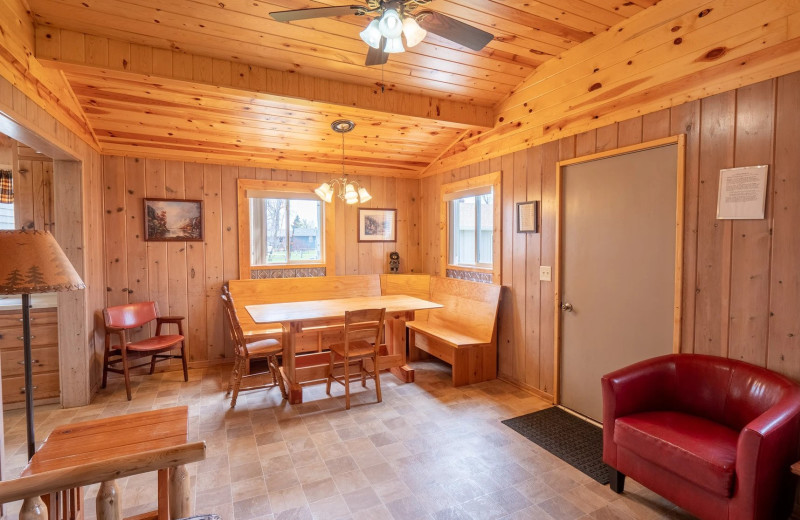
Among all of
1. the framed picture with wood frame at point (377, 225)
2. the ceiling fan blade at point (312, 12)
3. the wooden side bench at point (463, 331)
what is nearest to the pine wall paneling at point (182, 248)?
the framed picture with wood frame at point (377, 225)

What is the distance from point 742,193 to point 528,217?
5.43 ft

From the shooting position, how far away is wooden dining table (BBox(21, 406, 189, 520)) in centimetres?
152

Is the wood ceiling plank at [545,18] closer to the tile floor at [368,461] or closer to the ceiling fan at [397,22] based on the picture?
the ceiling fan at [397,22]

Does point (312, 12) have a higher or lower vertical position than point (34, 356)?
higher

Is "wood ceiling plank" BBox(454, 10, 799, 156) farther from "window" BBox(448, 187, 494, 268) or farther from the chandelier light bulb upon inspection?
the chandelier light bulb

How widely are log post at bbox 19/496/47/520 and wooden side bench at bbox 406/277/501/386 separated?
10.6 feet

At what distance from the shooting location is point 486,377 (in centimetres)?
413

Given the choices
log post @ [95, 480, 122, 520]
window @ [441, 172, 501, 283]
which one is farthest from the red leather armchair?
log post @ [95, 480, 122, 520]

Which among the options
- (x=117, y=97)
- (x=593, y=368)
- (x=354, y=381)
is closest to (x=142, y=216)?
(x=117, y=97)

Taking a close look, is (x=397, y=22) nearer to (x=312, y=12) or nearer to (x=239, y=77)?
(x=312, y=12)

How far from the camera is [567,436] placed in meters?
2.95

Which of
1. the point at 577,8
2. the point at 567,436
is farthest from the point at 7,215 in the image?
the point at 567,436

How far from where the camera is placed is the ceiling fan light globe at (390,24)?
1742 mm

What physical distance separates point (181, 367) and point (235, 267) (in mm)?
1255
